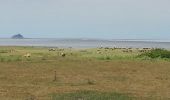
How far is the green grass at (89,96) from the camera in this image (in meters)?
20.9

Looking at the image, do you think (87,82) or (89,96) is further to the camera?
(87,82)

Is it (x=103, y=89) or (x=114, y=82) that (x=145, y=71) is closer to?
(x=114, y=82)

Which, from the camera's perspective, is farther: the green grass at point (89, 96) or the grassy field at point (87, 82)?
the grassy field at point (87, 82)

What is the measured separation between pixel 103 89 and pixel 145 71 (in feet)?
36.6

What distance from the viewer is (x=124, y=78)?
3058 centimetres

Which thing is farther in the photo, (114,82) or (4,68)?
(4,68)

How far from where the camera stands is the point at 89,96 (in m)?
21.4

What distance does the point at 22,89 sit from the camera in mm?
24234

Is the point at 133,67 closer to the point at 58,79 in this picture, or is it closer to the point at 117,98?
the point at 58,79

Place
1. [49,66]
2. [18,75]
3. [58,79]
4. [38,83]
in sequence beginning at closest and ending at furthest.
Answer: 1. [38,83]
2. [58,79]
3. [18,75]
4. [49,66]

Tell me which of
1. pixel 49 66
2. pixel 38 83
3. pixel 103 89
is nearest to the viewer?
pixel 103 89

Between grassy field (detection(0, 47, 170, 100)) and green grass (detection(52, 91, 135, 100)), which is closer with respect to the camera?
green grass (detection(52, 91, 135, 100))

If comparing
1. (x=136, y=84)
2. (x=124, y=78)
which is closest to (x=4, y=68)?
(x=124, y=78)

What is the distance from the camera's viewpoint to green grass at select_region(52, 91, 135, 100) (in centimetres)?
2090
